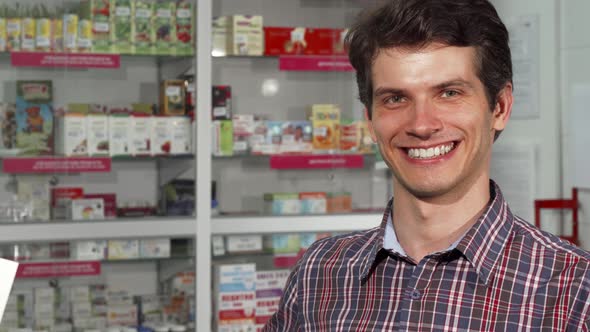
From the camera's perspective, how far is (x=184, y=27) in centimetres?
469

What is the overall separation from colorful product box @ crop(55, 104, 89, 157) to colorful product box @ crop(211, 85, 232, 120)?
25.2 inches

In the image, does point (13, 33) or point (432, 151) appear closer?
point (432, 151)

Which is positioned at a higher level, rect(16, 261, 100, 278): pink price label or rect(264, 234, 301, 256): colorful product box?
rect(264, 234, 301, 256): colorful product box

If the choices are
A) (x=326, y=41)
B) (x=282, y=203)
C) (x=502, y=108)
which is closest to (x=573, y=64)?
(x=326, y=41)

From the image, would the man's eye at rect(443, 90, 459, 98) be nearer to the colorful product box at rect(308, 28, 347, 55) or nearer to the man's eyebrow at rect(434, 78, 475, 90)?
the man's eyebrow at rect(434, 78, 475, 90)

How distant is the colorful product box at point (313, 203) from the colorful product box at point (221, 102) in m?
0.60

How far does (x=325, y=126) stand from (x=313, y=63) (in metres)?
0.35

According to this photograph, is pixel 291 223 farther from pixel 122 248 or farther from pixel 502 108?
pixel 502 108

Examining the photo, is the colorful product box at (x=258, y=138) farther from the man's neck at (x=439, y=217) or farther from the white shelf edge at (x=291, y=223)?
the man's neck at (x=439, y=217)

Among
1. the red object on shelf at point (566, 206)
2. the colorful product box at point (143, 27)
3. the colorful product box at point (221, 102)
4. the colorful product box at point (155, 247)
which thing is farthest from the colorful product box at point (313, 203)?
the red object on shelf at point (566, 206)

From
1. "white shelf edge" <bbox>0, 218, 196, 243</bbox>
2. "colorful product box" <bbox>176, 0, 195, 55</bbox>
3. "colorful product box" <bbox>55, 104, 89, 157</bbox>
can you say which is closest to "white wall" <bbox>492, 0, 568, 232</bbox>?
"colorful product box" <bbox>176, 0, 195, 55</bbox>

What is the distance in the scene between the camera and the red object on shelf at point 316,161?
490 cm

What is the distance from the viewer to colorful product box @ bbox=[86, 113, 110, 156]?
4628mm

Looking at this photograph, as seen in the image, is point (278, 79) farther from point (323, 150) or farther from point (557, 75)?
point (557, 75)
